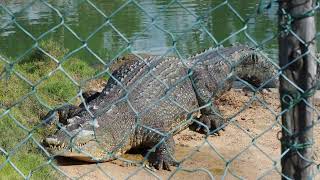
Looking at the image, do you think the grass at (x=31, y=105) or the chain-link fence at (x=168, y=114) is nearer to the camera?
the chain-link fence at (x=168, y=114)

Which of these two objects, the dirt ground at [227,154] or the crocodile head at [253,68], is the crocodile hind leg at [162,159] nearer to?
the dirt ground at [227,154]

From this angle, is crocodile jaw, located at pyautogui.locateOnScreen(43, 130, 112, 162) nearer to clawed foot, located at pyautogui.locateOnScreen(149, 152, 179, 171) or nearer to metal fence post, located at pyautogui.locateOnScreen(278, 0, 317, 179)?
clawed foot, located at pyautogui.locateOnScreen(149, 152, 179, 171)

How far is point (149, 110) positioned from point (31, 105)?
1.15 metres

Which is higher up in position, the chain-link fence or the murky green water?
the chain-link fence

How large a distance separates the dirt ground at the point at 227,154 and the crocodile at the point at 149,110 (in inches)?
4.3

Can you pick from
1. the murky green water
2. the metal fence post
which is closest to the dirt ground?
the metal fence post

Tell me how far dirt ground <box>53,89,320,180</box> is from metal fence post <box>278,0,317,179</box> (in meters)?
1.70

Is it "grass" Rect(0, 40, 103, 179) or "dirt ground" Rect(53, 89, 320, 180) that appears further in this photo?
"dirt ground" Rect(53, 89, 320, 180)

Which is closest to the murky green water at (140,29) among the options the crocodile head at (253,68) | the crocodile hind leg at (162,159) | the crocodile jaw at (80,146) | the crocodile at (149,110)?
the crocodile head at (253,68)

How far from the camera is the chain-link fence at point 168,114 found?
88.2 inches

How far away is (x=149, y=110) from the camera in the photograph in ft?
17.7

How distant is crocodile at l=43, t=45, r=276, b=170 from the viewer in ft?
15.9

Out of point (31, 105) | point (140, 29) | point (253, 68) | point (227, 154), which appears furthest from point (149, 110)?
point (140, 29)

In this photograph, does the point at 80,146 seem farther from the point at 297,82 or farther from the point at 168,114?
the point at 297,82
